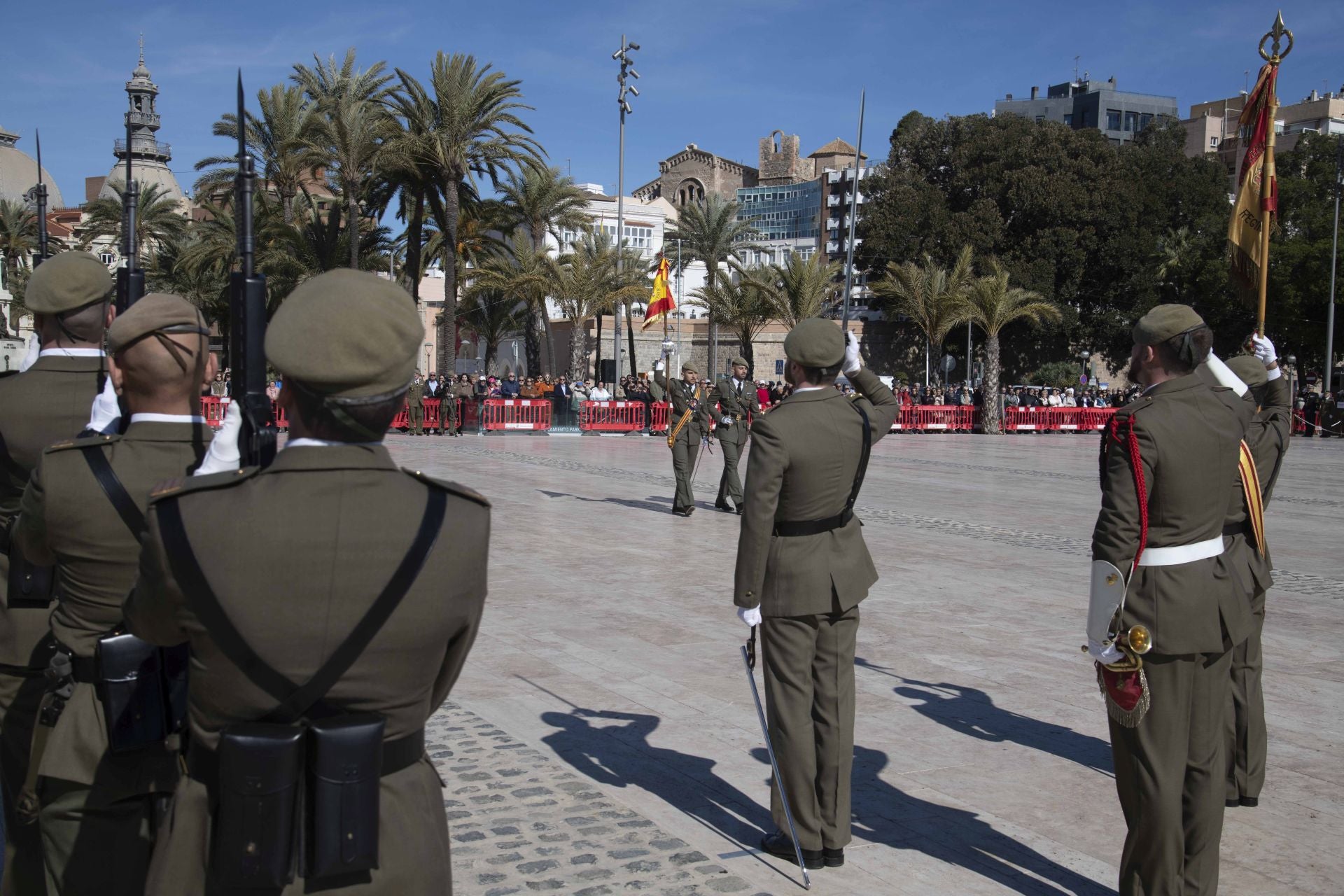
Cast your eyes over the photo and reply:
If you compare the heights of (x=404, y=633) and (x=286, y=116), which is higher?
(x=286, y=116)

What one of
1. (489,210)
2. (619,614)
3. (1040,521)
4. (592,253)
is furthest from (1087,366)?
(619,614)

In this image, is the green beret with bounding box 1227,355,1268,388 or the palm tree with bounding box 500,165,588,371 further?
the palm tree with bounding box 500,165,588,371


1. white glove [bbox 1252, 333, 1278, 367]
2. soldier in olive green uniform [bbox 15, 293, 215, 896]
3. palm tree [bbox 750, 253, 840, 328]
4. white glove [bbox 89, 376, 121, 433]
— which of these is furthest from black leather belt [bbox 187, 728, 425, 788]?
palm tree [bbox 750, 253, 840, 328]

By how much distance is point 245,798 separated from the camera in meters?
2.02

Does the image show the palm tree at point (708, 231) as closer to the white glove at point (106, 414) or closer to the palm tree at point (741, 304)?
the palm tree at point (741, 304)

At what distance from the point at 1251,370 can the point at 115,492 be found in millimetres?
4804

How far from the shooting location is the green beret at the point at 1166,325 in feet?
13.0

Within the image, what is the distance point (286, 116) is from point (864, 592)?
1517 inches

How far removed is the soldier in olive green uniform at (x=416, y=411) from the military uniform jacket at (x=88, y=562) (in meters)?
26.3

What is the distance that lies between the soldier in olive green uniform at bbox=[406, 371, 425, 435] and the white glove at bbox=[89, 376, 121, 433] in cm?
2582

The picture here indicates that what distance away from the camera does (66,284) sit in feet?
12.4

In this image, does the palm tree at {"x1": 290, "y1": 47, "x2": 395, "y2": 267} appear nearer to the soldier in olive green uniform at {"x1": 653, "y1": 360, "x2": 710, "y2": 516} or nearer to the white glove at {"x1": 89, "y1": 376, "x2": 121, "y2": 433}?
the soldier in olive green uniform at {"x1": 653, "y1": 360, "x2": 710, "y2": 516}

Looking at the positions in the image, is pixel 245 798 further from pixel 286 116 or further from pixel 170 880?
pixel 286 116

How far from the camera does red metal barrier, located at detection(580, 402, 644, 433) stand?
32.5m
